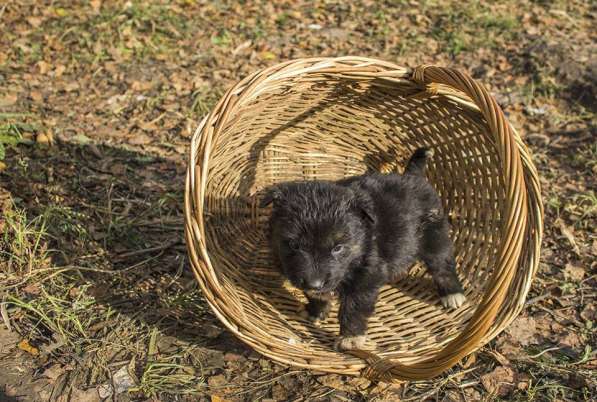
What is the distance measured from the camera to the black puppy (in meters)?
3.54

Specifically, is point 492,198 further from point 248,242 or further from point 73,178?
point 73,178

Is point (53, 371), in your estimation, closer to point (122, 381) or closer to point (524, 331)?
point (122, 381)

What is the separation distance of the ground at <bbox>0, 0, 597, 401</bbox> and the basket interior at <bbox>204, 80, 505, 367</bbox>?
0.34 metres

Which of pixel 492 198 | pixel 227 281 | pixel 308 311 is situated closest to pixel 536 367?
pixel 492 198

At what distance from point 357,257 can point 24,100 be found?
4.18 m

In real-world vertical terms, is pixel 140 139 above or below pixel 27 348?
above

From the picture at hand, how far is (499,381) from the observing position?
3.77 m

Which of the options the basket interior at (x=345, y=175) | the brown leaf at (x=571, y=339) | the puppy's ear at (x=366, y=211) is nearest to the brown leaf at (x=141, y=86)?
the basket interior at (x=345, y=175)

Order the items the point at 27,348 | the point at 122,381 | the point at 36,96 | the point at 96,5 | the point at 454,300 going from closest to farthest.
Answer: the point at 122,381
the point at 27,348
the point at 454,300
the point at 36,96
the point at 96,5

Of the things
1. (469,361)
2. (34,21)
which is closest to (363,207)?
(469,361)

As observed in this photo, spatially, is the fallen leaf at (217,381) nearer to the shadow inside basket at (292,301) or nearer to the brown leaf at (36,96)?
the shadow inside basket at (292,301)

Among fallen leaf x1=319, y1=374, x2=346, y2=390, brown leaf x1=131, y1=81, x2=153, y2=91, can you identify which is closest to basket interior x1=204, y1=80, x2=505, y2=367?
fallen leaf x1=319, y1=374, x2=346, y2=390

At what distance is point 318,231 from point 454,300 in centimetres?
134

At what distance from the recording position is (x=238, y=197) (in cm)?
495
